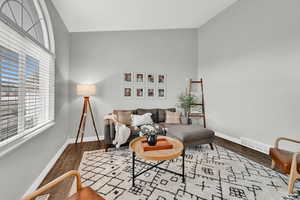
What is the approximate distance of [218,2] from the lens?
3.24 metres

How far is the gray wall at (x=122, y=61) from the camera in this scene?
3539 mm

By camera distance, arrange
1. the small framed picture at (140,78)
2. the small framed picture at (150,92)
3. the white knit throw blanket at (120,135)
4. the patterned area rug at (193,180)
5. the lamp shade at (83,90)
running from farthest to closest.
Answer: the small framed picture at (150,92) → the small framed picture at (140,78) → the lamp shade at (83,90) → the white knit throw blanket at (120,135) → the patterned area rug at (193,180)

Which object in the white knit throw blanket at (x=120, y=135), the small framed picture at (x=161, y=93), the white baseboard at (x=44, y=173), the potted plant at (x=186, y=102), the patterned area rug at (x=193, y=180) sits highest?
the small framed picture at (x=161, y=93)

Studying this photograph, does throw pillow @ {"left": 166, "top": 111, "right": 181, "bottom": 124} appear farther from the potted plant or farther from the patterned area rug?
the patterned area rug

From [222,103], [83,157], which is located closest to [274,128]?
[222,103]

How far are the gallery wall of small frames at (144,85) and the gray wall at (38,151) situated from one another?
1.57 meters

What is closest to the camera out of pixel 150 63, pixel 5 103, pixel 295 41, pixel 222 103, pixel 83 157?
pixel 5 103

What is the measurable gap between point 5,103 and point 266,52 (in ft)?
13.6

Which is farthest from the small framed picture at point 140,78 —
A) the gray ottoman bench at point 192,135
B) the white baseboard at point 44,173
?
the white baseboard at point 44,173

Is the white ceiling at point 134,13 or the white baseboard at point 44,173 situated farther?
the white ceiling at point 134,13

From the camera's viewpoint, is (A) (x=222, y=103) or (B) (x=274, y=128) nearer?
(B) (x=274, y=128)

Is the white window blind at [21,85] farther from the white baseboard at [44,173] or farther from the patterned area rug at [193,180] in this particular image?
the patterned area rug at [193,180]

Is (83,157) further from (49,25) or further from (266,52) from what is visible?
(266,52)

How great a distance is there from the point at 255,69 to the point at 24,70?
13.2 ft
